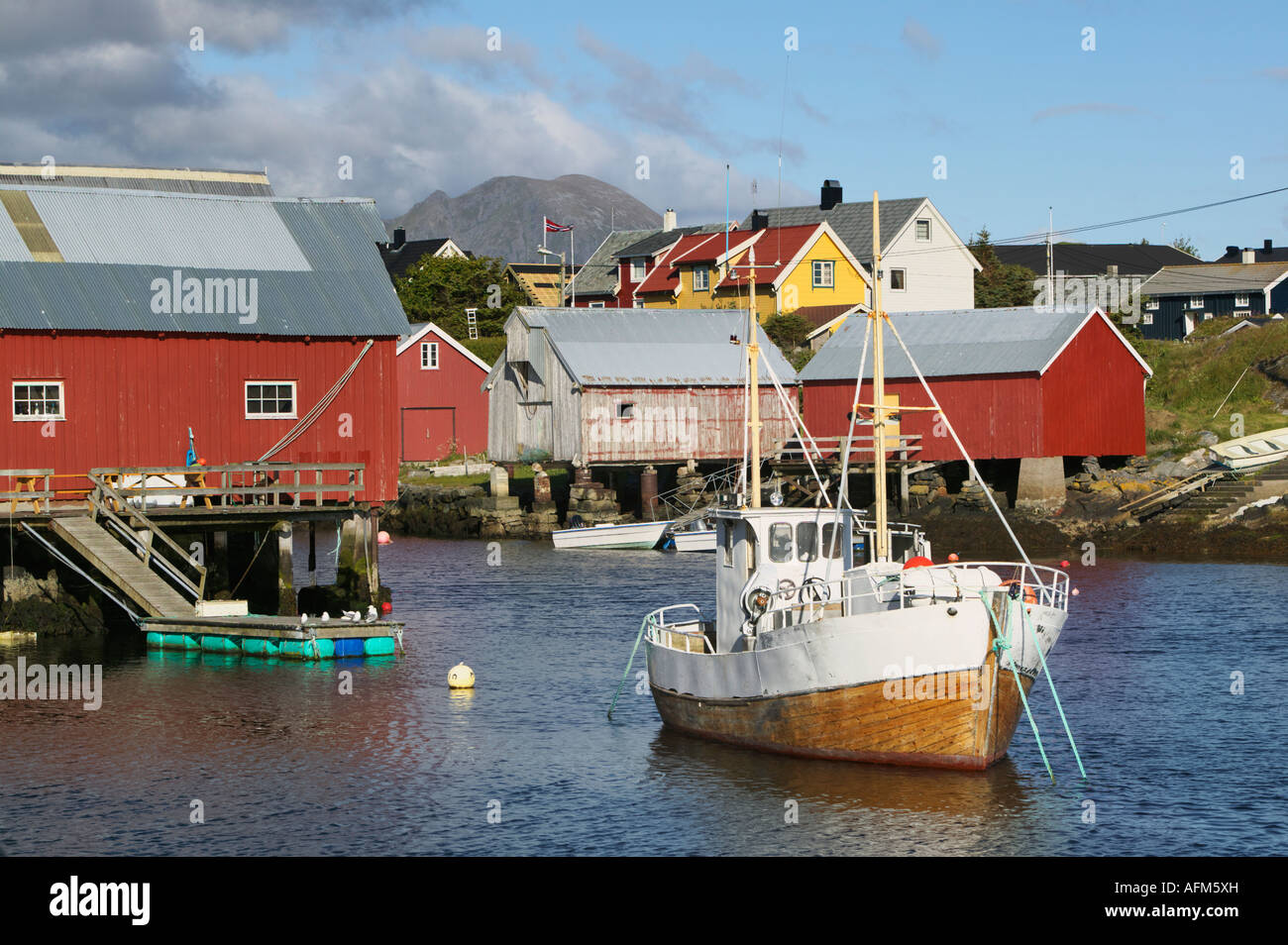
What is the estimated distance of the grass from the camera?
6762 centimetres

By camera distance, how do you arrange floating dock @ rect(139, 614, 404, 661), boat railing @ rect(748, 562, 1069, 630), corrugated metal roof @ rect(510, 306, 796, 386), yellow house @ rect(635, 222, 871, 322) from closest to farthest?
boat railing @ rect(748, 562, 1069, 630)
floating dock @ rect(139, 614, 404, 661)
corrugated metal roof @ rect(510, 306, 796, 386)
yellow house @ rect(635, 222, 871, 322)

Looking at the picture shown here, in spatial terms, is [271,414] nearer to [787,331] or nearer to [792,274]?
[787,331]

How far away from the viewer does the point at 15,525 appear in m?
35.6

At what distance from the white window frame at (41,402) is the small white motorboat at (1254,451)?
4418 cm

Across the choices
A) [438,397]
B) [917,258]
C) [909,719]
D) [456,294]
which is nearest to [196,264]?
[909,719]

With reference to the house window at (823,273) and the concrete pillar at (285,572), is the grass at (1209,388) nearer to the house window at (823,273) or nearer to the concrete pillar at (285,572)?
the house window at (823,273)

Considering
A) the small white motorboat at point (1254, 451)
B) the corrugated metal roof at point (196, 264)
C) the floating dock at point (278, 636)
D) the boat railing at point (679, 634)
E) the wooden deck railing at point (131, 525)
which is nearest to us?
the boat railing at point (679, 634)

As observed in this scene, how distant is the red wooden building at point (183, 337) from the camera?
37.6m

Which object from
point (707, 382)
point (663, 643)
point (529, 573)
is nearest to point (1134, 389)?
point (707, 382)

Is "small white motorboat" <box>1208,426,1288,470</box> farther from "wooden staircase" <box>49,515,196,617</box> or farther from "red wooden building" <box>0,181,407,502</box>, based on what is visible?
"wooden staircase" <box>49,515,196,617</box>

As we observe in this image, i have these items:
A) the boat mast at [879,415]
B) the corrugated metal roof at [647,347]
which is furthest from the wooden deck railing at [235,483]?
the corrugated metal roof at [647,347]

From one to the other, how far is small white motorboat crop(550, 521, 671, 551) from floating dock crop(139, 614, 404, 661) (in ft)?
92.7

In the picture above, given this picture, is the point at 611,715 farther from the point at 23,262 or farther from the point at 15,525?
the point at 23,262

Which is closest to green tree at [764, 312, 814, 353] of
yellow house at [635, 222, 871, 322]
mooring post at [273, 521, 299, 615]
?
yellow house at [635, 222, 871, 322]
